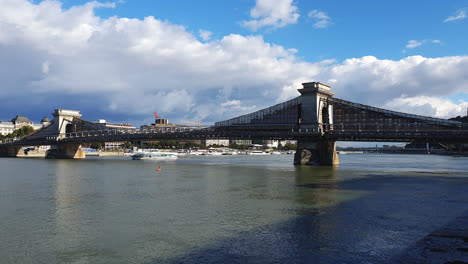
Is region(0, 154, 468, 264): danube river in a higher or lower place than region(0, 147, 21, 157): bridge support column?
lower

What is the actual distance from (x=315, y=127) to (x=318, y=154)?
18.0 ft

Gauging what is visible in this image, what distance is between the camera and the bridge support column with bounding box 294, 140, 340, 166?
78875 millimetres

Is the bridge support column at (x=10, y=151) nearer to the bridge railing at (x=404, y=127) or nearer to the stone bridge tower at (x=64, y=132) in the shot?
the stone bridge tower at (x=64, y=132)

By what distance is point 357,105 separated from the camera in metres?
85.5

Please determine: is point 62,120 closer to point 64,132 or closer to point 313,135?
point 64,132

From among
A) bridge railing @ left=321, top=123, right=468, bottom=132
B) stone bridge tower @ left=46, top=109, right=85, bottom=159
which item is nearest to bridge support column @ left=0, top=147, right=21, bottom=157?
stone bridge tower @ left=46, top=109, right=85, bottom=159

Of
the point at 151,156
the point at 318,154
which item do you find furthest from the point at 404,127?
the point at 151,156

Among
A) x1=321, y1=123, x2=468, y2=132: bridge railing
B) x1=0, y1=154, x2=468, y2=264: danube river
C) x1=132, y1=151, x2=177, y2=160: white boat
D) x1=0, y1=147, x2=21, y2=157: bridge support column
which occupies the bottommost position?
x1=0, y1=154, x2=468, y2=264: danube river

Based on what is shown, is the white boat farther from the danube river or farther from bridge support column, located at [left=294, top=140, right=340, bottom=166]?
the danube river

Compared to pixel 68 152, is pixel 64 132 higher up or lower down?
higher up

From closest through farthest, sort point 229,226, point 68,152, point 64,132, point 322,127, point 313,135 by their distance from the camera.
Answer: point 229,226, point 313,135, point 322,127, point 68,152, point 64,132

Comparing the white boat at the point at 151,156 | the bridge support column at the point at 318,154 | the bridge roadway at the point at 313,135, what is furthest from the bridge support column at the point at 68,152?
the bridge support column at the point at 318,154

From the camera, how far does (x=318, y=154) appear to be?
262ft

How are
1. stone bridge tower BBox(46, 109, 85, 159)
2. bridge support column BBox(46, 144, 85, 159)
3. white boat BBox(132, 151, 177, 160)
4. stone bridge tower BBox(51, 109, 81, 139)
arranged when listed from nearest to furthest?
white boat BBox(132, 151, 177, 160)
bridge support column BBox(46, 144, 85, 159)
stone bridge tower BBox(46, 109, 85, 159)
stone bridge tower BBox(51, 109, 81, 139)
